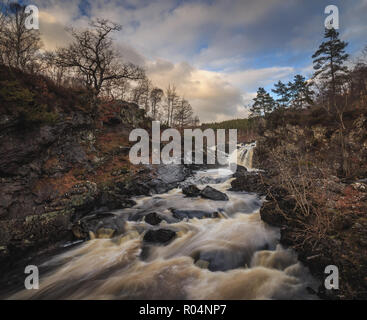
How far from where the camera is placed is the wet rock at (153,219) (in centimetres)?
768

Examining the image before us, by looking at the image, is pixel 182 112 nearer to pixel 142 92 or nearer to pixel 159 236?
pixel 142 92

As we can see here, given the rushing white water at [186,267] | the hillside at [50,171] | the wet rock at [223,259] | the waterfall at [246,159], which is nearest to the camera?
the rushing white water at [186,267]

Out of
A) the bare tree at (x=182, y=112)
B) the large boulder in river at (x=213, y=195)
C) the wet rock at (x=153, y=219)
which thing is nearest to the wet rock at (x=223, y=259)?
the wet rock at (x=153, y=219)

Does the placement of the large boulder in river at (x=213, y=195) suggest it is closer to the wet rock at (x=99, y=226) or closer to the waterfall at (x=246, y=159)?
the wet rock at (x=99, y=226)

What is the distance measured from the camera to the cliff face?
648 cm

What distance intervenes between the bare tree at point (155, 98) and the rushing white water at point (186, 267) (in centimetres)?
3172

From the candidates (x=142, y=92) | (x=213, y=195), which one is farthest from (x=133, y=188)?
(x=142, y=92)

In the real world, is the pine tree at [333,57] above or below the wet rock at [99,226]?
above

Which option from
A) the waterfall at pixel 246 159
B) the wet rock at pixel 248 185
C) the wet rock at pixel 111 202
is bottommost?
the wet rock at pixel 111 202

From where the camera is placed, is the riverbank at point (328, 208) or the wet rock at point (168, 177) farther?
the wet rock at point (168, 177)

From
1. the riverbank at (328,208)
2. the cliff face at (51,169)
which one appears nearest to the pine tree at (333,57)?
the riverbank at (328,208)

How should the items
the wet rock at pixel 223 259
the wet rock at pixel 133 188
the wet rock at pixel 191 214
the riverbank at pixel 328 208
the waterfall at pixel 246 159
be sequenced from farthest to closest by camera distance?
the waterfall at pixel 246 159 < the wet rock at pixel 133 188 < the wet rock at pixel 191 214 < the wet rock at pixel 223 259 < the riverbank at pixel 328 208

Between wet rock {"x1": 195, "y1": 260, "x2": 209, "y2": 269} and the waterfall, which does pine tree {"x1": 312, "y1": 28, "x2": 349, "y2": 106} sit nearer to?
the waterfall

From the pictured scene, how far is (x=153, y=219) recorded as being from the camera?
777cm
